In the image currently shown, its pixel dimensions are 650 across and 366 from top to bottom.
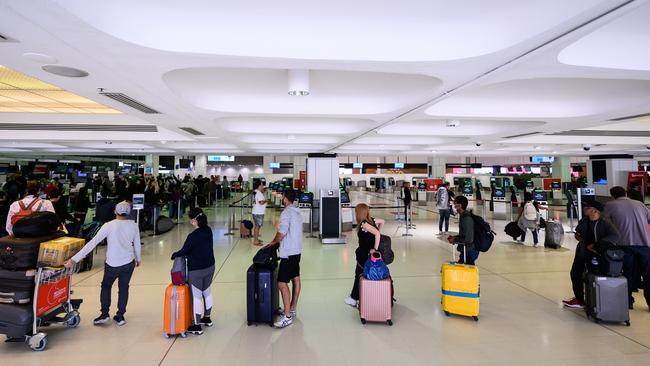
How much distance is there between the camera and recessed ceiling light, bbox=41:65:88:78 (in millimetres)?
3133

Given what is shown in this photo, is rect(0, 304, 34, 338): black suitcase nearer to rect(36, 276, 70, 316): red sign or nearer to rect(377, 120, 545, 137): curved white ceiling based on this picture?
rect(36, 276, 70, 316): red sign

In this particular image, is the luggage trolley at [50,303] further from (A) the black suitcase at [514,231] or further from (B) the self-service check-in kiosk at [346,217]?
(A) the black suitcase at [514,231]

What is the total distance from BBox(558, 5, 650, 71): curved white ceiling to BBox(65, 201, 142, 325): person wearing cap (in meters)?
5.09

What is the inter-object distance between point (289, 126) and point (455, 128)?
451 cm

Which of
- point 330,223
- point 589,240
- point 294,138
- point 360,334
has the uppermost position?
point 294,138

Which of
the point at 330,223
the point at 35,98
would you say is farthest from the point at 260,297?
the point at 35,98

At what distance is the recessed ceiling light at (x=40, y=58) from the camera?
2752mm

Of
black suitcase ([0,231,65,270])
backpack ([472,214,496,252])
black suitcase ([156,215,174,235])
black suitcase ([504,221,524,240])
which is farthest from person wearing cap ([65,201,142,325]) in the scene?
black suitcase ([504,221,524,240])

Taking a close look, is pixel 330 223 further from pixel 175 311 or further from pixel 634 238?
pixel 634 238

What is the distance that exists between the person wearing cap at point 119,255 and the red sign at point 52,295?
42cm

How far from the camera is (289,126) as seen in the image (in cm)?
777

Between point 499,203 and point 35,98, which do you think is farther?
point 499,203

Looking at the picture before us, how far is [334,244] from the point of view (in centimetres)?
896

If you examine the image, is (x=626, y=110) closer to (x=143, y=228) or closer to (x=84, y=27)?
(x=84, y=27)
